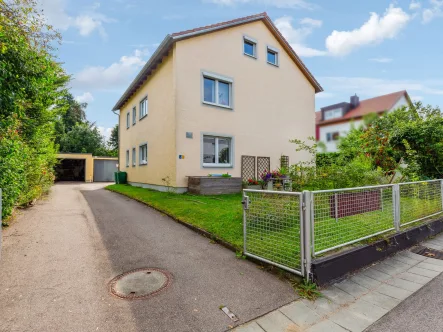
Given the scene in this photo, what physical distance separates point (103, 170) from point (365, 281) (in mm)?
26556

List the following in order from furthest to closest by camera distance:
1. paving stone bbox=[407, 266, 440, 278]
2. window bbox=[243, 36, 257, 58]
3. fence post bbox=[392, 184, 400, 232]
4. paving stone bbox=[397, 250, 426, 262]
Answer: window bbox=[243, 36, 257, 58] → fence post bbox=[392, 184, 400, 232] → paving stone bbox=[397, 250, 426, 262] → paving stone bbox=[407, 266, 440, 278]

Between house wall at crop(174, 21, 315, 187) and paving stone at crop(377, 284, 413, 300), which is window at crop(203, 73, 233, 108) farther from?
paving stone at crop(377, 284, 413, 300)

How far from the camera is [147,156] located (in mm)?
12867

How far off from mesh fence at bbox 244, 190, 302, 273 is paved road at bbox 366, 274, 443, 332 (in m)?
0.94

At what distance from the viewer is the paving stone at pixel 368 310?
2283 mm

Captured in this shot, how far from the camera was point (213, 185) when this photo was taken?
901 centimetres

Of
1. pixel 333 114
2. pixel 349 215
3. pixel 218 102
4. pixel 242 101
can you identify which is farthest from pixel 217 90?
pixel 333 114

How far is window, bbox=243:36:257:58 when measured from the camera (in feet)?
39.1

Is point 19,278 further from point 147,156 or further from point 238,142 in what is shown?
point 147,156

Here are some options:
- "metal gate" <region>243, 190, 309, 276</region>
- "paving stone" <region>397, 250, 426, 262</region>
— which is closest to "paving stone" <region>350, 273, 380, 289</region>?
"metal gate" <region>243, 190, 309, 276</region>

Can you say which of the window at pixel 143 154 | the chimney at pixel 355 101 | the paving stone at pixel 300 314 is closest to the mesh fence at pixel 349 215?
the paving stone at pixel 300 314

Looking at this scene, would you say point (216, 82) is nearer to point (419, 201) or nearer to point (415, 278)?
point (419, 201)

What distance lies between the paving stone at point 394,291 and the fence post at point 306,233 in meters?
0.91

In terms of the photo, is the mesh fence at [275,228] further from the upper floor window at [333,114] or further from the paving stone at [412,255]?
the upper floor window at [333,114]
